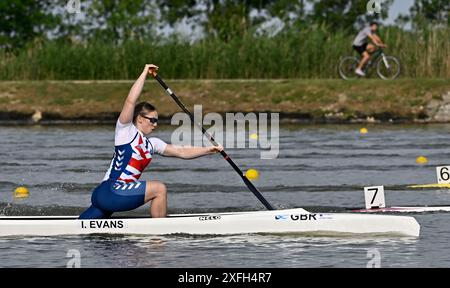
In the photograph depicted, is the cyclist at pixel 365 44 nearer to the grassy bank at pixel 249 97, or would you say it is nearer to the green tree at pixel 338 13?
the grassy bank at pixel 249 97

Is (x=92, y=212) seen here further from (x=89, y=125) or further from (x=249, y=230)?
(x=89, y=125)

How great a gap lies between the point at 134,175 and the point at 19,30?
47525 mm

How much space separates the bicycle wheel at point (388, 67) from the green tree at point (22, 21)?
26.7 metres

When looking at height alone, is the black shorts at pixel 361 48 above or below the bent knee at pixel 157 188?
above

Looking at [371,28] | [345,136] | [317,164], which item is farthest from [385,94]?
[317,164]

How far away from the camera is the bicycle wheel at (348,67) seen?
3534cm

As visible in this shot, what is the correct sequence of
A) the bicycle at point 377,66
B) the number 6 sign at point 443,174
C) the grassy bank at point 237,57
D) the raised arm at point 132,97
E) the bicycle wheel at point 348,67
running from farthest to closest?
the grassy bank at point 237,57
the bicycle wheel at point 348,67
the bicycle at point 377,66
the number 6 sign at point 443,174
the raised arm at point 132,97

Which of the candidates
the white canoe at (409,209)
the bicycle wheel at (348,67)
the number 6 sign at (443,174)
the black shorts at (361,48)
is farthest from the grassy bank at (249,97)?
the white canoe at (409,209)

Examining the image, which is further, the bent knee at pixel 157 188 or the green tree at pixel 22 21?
the green tree at pixel 22 21

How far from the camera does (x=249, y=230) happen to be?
46.0 ft

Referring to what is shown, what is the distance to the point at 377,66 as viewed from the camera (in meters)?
35.4

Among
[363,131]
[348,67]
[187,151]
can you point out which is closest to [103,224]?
[187,151]

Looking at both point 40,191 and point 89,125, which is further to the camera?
point 89,125

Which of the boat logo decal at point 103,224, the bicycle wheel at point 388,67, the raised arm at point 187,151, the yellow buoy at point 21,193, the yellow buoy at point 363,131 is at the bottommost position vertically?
the yellow buoy at point 21,193
